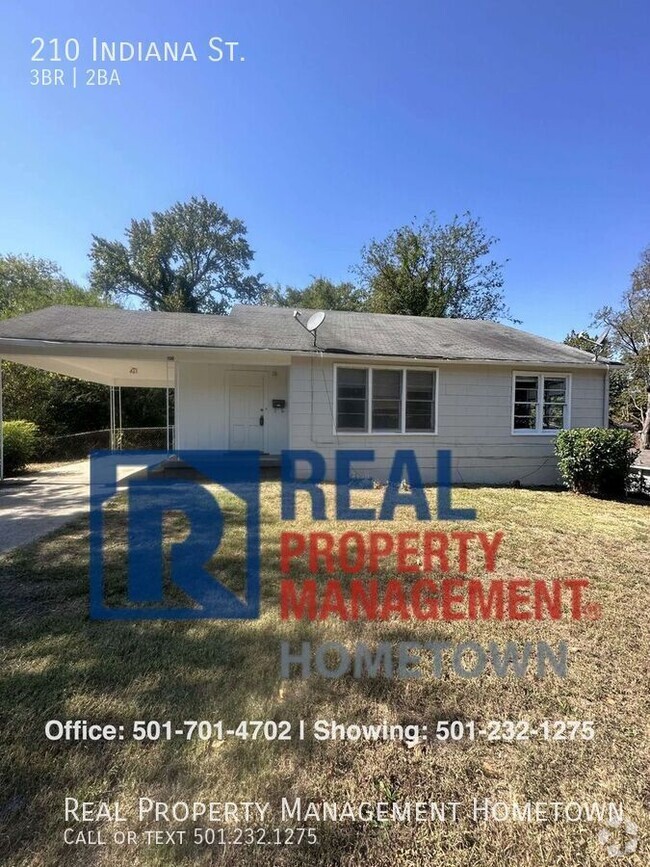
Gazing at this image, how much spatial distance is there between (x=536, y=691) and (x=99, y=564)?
3841mm

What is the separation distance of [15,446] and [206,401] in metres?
4.46

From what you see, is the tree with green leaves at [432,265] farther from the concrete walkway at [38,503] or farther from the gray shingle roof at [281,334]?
the concrete walkway at [38,503]

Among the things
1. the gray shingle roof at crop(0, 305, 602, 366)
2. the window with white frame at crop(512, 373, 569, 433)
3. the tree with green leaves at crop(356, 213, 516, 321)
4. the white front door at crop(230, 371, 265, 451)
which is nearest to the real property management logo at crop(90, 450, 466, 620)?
the white front door at crop(230, 371, 265, 451)

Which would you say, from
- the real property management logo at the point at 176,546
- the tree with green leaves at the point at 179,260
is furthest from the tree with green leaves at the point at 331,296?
the real property management logo at the point at 176,546

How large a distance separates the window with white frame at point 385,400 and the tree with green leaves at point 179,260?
20.7 meters

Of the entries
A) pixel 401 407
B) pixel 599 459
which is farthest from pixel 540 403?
pixel 401 407

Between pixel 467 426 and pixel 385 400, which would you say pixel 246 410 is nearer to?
pixel 385 400

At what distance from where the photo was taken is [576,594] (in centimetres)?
351

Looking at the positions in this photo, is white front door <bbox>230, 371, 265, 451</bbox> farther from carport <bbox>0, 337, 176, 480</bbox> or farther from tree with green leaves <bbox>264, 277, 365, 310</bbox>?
tree with green leaves <bbox>264, 277, 365, 310</bbox>

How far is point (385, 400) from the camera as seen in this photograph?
9.02m

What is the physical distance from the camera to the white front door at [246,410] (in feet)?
33.2

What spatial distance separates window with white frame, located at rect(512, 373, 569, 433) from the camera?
947cm

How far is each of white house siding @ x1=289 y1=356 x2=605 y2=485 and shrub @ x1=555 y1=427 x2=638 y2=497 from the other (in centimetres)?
127

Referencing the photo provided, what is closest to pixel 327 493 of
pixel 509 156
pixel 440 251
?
pixel 509 156
